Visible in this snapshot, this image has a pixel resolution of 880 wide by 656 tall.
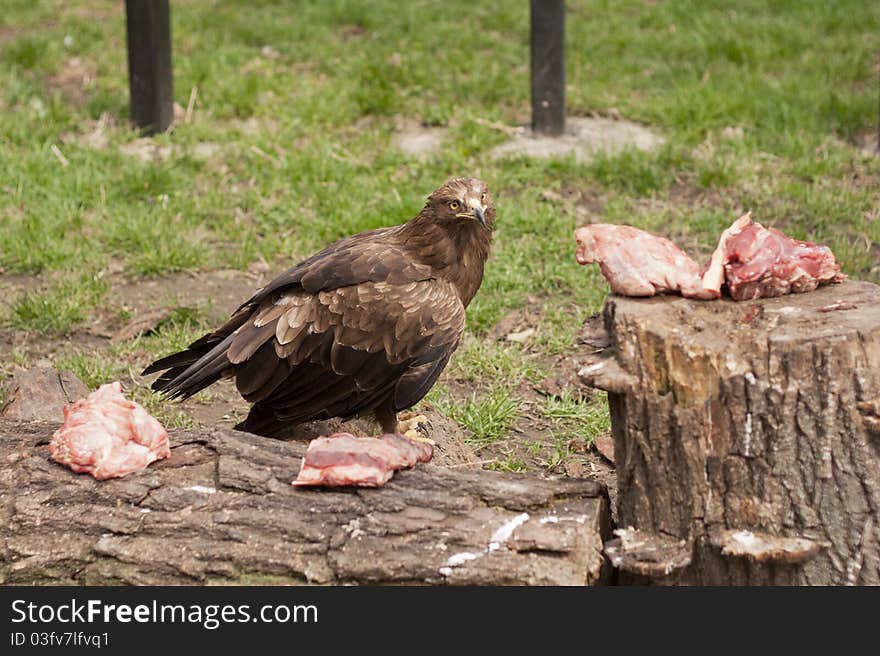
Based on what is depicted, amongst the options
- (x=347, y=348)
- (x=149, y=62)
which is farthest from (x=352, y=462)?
(x=149, y=62)

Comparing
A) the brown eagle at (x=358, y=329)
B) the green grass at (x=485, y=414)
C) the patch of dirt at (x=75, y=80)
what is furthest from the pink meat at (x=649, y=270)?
the patch of dirt at (x=75, y=80)

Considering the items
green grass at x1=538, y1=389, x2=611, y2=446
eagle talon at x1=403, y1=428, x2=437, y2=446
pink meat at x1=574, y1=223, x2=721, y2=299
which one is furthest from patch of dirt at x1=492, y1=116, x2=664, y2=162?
pink meat at x1=574, y1=223, x2=721, y2=299

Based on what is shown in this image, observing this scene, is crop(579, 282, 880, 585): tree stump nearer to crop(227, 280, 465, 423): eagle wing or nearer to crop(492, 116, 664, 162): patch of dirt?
crop(227, 280, 465, 423): eagle wing

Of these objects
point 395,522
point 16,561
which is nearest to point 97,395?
point 16,561

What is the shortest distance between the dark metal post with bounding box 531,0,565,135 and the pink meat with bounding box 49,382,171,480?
4.53m

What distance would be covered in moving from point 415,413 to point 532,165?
2.75 meters

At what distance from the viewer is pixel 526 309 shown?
20.4 ft

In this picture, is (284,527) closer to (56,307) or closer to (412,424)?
(412,424)

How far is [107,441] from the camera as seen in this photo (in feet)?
12.4

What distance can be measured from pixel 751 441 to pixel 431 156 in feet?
→ 15.0

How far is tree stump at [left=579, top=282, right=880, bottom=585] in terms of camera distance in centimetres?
334

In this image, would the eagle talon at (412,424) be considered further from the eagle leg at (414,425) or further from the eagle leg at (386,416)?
the eagle leg at (386,416)

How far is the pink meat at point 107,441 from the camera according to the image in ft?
12.2

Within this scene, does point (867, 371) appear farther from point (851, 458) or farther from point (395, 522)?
point (395, 522)
